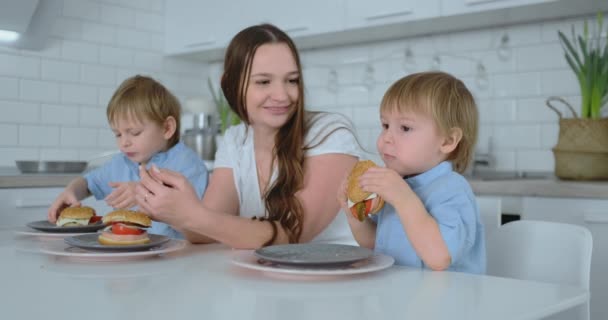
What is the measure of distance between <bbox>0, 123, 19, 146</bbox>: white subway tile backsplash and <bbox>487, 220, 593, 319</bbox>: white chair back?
103 inches

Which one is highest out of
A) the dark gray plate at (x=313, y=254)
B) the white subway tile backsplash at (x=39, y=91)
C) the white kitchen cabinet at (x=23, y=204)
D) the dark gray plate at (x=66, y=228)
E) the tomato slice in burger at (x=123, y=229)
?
the white subway tile backsplash at (x=39, y=91)

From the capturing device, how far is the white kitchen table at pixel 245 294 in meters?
0.74

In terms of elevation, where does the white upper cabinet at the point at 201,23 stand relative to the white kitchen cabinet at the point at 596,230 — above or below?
above

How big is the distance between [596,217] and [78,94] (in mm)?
2616

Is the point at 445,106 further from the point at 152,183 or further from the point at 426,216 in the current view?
the point at 152,183

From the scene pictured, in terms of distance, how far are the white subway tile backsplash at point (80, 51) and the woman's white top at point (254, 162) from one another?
6.67 feet

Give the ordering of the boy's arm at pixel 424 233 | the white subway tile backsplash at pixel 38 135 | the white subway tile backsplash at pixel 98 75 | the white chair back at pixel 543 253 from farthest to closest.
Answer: the white subway tile backsplash at pixel 98 75, the white subway tile backsplash at pixel 38 135, the white chair back at pixel 543 253, the boy's arm at pixel 424 233

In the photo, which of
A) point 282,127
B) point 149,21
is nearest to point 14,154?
point 149,21

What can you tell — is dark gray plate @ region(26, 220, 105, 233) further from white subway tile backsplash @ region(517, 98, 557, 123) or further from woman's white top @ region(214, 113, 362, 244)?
white subway tile backsplash @ region(517, 98, 557, 123)

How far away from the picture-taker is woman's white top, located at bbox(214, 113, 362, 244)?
1.59m

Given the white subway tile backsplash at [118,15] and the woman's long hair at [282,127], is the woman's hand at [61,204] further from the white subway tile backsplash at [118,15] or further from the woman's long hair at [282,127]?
the white subway tile backsplash at [118,15]

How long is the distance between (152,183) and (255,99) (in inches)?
18.2

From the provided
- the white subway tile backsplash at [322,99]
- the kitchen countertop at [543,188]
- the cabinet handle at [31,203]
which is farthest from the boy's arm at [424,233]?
the white subway tile backsplash at [322,99]

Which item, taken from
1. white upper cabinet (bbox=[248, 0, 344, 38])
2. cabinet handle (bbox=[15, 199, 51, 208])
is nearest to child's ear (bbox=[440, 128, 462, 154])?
white upper cabinet (bbox=[248, 0, 344, 38])
